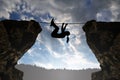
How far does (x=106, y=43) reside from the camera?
84.1 ft

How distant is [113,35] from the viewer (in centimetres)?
2477

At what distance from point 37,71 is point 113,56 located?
142 metres

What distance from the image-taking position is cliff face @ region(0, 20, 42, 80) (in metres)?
24.6

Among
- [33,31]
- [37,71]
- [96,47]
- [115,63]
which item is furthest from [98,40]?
[37,71]

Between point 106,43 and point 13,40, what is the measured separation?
11415 millimetres

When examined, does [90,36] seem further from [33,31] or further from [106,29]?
[33,31]

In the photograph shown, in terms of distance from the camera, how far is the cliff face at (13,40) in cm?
2462

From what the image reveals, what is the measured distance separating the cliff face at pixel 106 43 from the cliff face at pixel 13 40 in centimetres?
670

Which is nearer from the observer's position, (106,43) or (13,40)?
(106,43)

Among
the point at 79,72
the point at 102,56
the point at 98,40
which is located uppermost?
the point at 98,40

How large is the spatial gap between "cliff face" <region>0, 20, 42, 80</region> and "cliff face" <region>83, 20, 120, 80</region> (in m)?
6.70

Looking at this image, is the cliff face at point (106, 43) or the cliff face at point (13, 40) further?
the cliff face at point (13, 40)

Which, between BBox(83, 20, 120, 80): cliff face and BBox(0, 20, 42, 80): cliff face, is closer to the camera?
BBox(83, 20, 120, 80): cliff face

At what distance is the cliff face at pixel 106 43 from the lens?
24.5m
